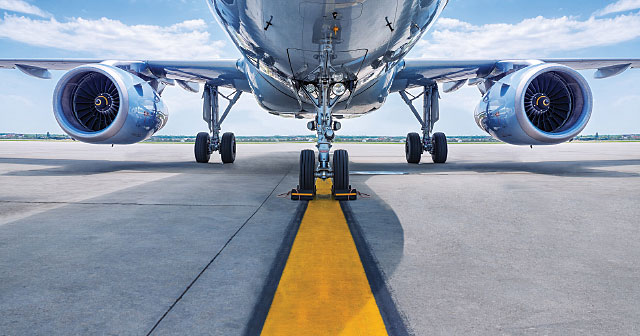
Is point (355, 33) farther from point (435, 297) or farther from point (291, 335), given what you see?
point (291, 335)

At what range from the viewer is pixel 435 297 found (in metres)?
1.44

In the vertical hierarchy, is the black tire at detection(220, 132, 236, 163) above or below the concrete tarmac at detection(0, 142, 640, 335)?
above

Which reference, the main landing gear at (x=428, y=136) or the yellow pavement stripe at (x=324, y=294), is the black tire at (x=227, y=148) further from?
the yellow pavement stripe at (x=324, y=294)

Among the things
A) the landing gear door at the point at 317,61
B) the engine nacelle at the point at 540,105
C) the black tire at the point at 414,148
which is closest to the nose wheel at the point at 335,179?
the landing gear door at the point at 317,61

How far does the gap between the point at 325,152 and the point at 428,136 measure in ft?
17.9

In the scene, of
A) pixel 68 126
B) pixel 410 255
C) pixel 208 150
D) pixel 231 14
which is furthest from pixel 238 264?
pixel 208 150

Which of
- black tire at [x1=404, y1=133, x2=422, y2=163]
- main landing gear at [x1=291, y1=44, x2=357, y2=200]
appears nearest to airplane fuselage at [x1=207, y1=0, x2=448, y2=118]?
main landing gear at [x1=291, y1=44, x2=357, y2=200]

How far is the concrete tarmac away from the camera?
50.1 inches

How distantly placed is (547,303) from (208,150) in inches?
321

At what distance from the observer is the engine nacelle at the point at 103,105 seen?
6156 millimetres

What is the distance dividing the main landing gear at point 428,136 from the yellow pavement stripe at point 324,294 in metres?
6.53

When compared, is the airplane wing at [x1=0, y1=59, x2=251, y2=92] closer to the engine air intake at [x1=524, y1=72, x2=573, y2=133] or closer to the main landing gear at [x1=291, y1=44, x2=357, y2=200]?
the main landing gear at [x1=291, y1=44, x2=357, y2=200]

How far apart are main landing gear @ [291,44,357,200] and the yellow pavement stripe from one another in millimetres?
1366

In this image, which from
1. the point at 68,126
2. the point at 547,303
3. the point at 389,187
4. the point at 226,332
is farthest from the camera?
the point at 68,126
